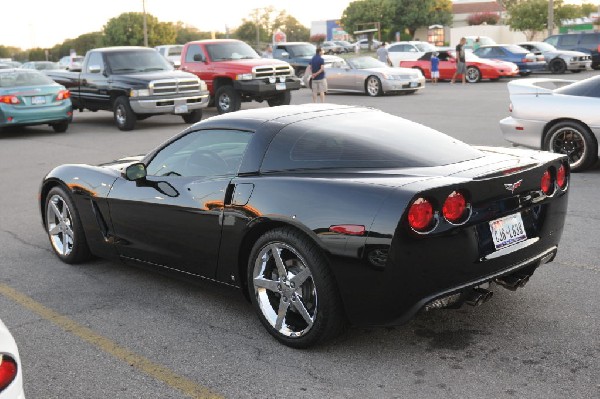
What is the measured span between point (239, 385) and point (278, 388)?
21 centimetres

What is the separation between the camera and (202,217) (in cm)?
482

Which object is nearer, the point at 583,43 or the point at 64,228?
the point at 64,228

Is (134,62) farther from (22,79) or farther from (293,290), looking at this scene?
(293,290)

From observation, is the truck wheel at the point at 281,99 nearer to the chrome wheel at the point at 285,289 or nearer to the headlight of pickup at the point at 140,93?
the headlight of pickup at the point at 140,93

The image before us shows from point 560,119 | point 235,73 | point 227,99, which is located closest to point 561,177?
point 560,119

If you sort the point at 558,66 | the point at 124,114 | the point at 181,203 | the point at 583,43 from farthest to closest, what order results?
the point at 583,43
the point at 558,66
the point at 124,114
the point at 181,203

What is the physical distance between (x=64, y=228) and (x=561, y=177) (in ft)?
13.0

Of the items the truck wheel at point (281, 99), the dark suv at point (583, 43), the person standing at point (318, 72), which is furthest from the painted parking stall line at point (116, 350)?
the dark suv at point (583, 43)

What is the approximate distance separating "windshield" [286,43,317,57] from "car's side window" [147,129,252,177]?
25265mm

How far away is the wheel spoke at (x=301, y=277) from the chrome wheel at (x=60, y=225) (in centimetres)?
264

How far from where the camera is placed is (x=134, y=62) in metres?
18.3

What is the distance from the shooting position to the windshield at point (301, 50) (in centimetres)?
3016

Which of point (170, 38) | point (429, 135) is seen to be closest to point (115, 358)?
point (429, 135)

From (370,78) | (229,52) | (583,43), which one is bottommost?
(370,78)
